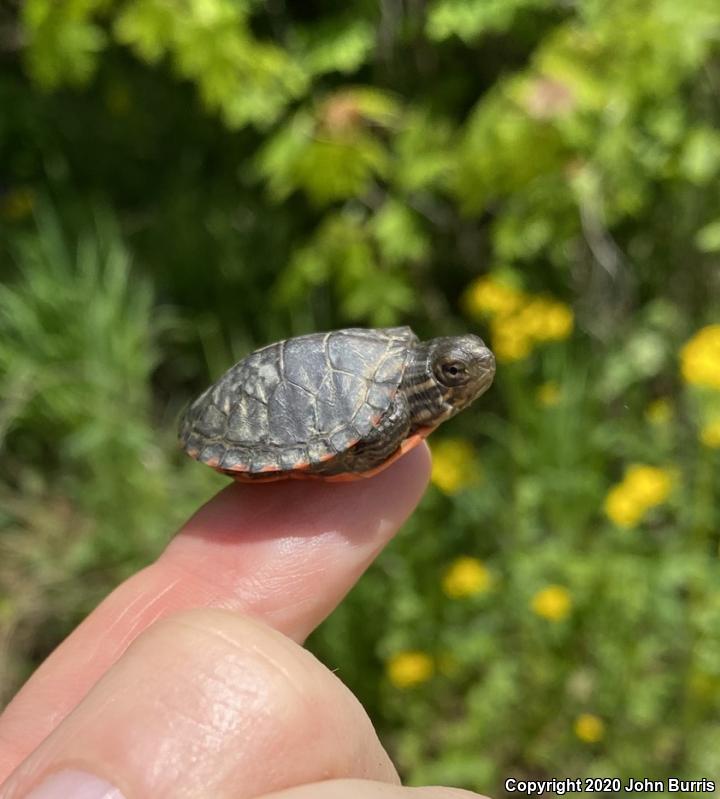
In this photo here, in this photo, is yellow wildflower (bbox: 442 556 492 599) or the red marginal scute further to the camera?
yellow wildflower (bbox: 442 556 492 599)

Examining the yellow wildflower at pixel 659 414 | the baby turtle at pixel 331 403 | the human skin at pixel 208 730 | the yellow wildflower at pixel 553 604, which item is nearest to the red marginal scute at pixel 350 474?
the baby turtle at pixel 331 403

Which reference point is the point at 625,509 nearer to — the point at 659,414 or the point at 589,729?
the point at 659,414

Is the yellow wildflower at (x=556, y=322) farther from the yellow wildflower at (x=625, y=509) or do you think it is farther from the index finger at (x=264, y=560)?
the index finger at (x=264, y=560)

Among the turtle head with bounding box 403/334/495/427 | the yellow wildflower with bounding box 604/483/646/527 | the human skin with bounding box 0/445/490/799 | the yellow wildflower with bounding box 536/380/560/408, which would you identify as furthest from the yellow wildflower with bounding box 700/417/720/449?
the human skin with bounding box 0/445/490/799

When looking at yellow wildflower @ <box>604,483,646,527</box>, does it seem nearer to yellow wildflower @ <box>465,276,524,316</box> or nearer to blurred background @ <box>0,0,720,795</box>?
blurred background @ <box>0,0,720,795</box>

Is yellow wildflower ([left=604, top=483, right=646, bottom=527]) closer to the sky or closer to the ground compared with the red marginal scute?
closer to the ground

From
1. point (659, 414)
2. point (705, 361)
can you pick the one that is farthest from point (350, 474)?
point (659, 414)

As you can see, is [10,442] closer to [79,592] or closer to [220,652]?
[79,592]
